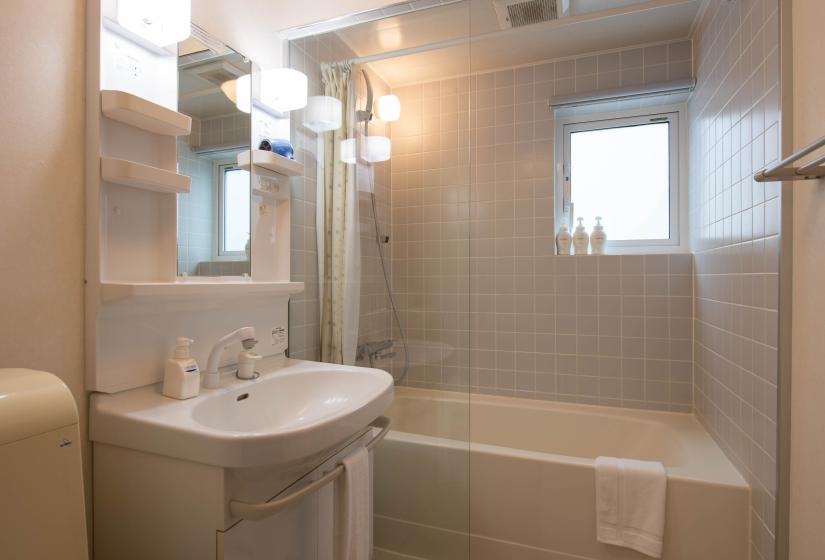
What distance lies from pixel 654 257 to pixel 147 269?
2.25 m

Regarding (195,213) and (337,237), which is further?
(337,237)

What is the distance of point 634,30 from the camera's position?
204 centimetres

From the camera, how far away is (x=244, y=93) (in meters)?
1.48

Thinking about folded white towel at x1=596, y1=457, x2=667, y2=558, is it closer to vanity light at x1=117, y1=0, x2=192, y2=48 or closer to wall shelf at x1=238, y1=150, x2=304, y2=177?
wall shelf at x1=238, y1=150, x2=304, y2=177

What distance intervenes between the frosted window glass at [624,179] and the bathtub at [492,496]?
3.88ft

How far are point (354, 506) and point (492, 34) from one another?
2.07 m

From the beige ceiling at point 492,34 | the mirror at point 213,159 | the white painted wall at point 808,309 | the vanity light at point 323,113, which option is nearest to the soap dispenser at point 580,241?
the beige ceiling at point 492,34

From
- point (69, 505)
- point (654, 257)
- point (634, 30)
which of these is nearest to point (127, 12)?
point (69, 505)

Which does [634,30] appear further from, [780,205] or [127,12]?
[127,12]

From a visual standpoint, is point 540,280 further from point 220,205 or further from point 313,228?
point 220,205

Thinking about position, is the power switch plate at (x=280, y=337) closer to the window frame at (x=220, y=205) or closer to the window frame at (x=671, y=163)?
the window frame at (x=220, y=205)

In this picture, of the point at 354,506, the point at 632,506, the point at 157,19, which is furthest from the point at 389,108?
the point at 632,506

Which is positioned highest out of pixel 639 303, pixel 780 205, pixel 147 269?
pixel 780 205

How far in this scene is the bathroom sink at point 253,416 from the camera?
32.1 inches
